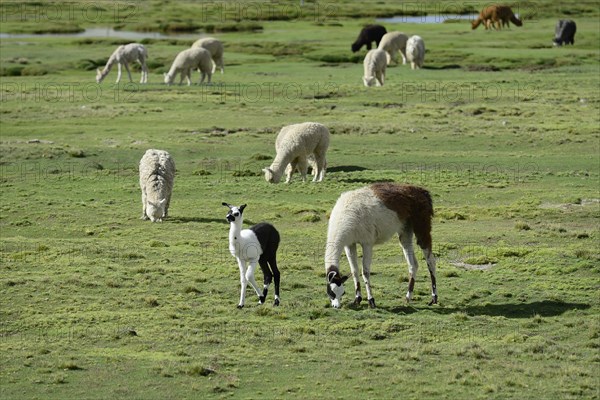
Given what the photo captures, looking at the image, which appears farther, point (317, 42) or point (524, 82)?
point (317, 42)

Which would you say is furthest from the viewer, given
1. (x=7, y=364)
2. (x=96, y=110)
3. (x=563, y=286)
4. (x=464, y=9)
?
(x=464, y=9)

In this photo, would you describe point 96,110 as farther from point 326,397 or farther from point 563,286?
point 326,397

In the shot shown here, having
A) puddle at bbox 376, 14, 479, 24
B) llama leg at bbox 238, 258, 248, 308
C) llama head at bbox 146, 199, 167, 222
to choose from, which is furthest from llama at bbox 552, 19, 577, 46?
llama leg at bbox 238, 258, 248, 308

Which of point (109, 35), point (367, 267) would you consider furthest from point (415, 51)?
point (367, 267)

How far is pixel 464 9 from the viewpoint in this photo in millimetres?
100688

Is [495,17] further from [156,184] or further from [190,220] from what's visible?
[156,184]

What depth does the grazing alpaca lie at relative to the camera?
722 inches

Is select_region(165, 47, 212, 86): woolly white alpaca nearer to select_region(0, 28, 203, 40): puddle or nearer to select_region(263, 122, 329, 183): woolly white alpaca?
select_region(263, 122, 329, 183): woolly white alpaca

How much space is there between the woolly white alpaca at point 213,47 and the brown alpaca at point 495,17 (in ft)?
78.9

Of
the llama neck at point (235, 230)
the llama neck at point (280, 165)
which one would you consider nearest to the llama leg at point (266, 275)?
the llama neck at point (235, 230)

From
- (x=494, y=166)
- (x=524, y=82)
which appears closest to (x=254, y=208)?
(x=494, y=166)

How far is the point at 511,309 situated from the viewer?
1933 centimetres

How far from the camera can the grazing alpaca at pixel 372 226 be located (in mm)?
18344

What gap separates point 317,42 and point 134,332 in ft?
171
